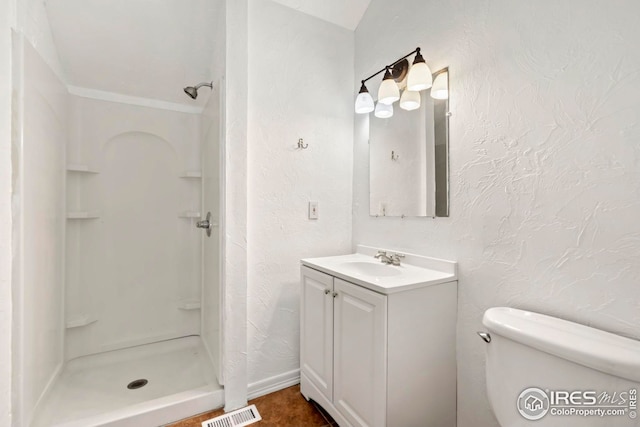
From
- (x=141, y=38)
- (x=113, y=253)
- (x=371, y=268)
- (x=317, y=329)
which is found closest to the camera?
(x=317, y=329)

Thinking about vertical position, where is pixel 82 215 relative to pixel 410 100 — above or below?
below

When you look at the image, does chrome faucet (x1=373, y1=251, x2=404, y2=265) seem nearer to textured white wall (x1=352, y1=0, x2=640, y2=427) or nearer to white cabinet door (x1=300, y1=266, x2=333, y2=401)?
textured white wall (x1=352, y1=0, x2=640, y2=427)

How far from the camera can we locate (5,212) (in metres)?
1.00

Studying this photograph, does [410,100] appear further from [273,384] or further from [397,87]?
[273,384]

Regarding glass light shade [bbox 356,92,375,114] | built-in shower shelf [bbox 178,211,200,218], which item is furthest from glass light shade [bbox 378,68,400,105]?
built-in shower shelf [bbox 178,211,200,218]

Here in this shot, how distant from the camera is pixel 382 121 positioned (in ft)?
5.51

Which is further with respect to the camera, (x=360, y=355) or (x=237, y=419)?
(x=237, y=419)

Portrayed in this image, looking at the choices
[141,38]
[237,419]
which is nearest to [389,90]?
[141,38]

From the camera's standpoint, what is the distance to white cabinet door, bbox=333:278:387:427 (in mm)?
1064

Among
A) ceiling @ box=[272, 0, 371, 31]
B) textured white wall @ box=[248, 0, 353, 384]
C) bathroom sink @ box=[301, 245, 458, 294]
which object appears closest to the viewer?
bathroom sink @ box=[301, 245, 458, 294]

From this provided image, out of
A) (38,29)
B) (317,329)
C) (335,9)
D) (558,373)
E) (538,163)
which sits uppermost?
(335,9)

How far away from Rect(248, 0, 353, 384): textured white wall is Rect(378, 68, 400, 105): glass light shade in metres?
0.39

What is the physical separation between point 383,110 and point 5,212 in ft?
5.69

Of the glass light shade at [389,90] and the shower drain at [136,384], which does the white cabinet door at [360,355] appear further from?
the shower drain at [136,384]
